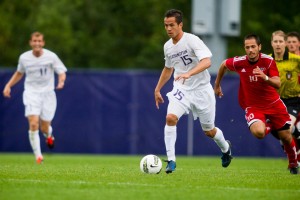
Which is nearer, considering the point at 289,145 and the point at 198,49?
the point at 198,49

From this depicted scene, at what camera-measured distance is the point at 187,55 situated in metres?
12.2

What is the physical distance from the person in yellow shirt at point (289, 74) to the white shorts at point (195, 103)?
1.92 m

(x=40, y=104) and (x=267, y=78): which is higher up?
(x=267, y=78)

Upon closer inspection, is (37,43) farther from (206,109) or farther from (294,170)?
A: (294,170)

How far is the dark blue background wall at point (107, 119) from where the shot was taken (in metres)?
22.5

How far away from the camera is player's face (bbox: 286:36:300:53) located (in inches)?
586

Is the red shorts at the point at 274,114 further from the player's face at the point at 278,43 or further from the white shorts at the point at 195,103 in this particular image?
the player's face at the point at 278,43

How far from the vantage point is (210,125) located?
1279 centimetres

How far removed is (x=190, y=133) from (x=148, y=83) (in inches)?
71.8

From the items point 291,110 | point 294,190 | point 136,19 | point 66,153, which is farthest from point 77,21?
point 294,190

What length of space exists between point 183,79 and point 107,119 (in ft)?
36.7

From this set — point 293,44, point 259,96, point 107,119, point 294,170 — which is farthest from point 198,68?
Answer: point 107,119

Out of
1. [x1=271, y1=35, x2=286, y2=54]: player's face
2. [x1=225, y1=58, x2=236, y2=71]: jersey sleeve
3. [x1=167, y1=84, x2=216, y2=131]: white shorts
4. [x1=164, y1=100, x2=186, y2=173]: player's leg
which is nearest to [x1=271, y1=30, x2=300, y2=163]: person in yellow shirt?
[x1=271, y1=35, x2=286, y2=54]: player's face

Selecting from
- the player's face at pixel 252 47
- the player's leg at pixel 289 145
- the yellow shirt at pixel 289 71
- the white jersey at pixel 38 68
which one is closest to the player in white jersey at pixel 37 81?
the white jersey at pixel 38 68
